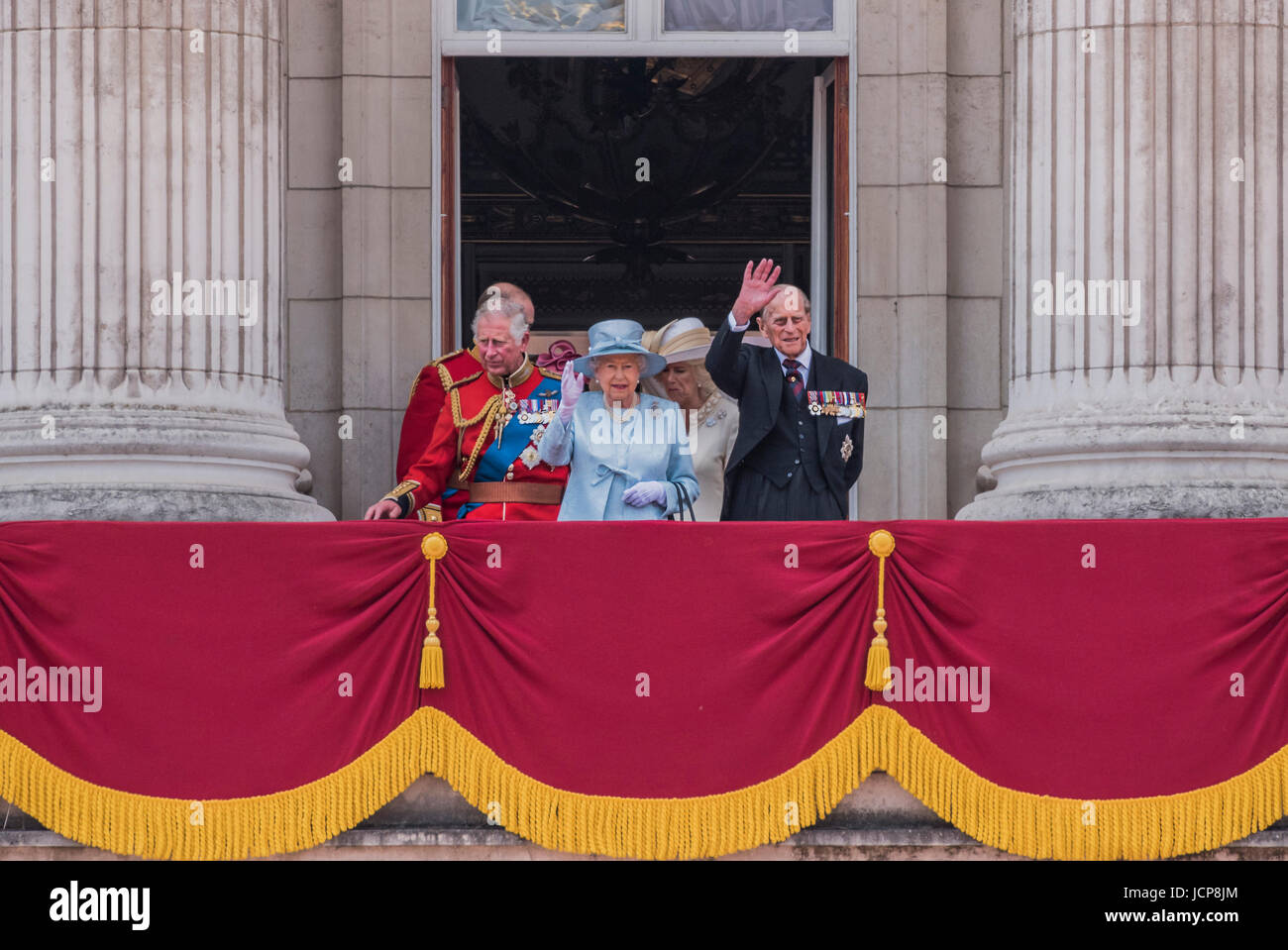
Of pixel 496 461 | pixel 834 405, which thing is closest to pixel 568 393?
pixel 496 461

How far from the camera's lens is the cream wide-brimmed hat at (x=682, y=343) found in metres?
11.6

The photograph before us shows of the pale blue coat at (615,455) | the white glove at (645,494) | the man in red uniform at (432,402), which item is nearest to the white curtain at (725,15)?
the man in red uniform at (432,402)

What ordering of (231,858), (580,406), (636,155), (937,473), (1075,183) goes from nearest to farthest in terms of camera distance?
(231,858) < (580,406) < (1075,183) < (937,473) < (636,155)

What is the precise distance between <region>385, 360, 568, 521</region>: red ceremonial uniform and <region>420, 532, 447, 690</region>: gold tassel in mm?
1528

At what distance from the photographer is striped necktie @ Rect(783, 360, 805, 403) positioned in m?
10.4

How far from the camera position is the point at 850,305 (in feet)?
45.3

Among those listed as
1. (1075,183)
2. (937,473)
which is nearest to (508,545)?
(1075,183)

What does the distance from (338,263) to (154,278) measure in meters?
3.03

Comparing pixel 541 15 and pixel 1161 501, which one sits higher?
pixel 541 15

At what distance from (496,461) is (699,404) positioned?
1.32 m

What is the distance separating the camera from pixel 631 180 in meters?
16.8

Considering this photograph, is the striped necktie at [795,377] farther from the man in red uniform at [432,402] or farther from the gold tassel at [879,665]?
the gold tassel at [879,665]

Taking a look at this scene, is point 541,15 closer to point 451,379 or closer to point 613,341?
point 451,379

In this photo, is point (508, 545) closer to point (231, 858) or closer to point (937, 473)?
point (231, 858)
